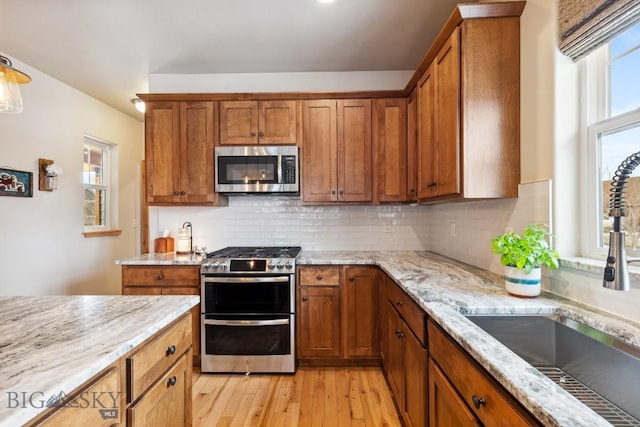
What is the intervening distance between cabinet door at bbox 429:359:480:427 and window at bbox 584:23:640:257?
898mm

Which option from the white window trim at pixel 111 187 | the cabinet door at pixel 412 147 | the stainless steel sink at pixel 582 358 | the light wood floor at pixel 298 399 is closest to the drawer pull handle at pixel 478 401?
the stainless steel sink at pixel 582 358

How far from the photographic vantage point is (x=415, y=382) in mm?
1486

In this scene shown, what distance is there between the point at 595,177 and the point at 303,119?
2.13 meters

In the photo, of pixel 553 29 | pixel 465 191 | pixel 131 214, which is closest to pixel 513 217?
pixel 465 191

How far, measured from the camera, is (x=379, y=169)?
279 centimetres

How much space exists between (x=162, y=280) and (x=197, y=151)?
1.19 meters

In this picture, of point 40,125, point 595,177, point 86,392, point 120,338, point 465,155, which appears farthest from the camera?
point 40,125

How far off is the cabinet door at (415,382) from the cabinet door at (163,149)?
7.77ft

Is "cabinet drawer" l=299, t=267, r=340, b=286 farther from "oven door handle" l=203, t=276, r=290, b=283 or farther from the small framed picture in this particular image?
the small framed picture

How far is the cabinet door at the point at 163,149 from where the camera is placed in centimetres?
283

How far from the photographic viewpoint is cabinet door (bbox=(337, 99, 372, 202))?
2.80 m

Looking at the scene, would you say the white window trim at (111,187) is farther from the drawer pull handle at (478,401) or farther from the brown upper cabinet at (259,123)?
the drawer pull handle at (478,401)

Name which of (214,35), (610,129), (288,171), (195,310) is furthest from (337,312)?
(214,35)

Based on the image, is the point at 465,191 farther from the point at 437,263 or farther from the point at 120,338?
the point at 120,338
